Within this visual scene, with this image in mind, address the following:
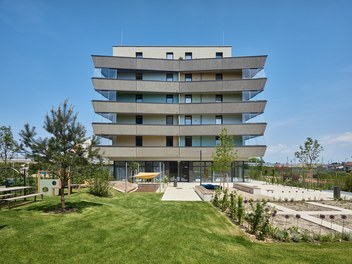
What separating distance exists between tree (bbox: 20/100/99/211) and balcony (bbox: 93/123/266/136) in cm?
2129

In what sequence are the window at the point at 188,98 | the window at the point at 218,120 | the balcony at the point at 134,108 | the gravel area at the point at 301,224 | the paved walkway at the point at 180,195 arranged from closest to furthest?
the gravel area at the point at 301,224
the paved walkway at the point at 180,195
the balcony at the point at 134,108
the window at the point at 218,120
the window at the point at 188,98

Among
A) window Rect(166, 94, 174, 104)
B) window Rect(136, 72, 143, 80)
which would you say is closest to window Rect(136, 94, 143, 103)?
window Rect(136, 72, 143, 80)

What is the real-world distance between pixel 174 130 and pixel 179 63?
10.6m

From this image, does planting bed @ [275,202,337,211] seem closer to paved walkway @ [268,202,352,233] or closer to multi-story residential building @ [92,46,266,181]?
paved walkway @ [268,202,352,233]

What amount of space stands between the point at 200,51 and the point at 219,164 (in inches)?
904

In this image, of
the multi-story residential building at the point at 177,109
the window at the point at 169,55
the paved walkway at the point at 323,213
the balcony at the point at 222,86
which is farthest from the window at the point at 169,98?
the paved walkway at the point at 323,213

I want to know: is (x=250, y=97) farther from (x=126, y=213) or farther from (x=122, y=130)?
(x=126, y=213)

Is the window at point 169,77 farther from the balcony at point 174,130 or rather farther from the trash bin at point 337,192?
the trash bin at point 337,192

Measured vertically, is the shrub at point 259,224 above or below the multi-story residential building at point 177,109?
below

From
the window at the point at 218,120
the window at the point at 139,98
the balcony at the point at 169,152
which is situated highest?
the window at the point at 139,98

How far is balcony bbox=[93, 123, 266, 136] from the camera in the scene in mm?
32844

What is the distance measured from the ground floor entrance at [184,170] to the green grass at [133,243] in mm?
23601

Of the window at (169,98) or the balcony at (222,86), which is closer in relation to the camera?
the balcony at (222,86)

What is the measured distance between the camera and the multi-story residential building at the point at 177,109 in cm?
3322
